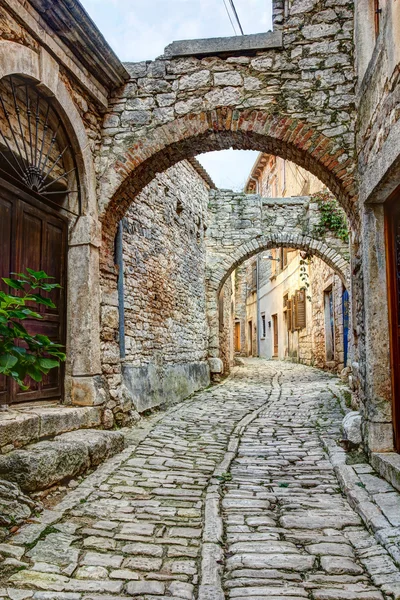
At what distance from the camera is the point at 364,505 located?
325 cm

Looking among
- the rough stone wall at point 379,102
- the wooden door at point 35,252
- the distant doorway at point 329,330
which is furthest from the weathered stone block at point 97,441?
the distant doorway at point 329,330

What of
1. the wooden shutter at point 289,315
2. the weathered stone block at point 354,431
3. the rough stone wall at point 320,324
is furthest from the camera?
the wooden shutter at point 289,315

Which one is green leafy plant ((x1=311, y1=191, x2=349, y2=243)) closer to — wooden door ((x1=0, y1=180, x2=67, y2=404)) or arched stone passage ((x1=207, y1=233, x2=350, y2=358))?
arched stone passage ((x1=207, y1=233, x2=350, y2=358))

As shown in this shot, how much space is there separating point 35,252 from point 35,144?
38.5 inches

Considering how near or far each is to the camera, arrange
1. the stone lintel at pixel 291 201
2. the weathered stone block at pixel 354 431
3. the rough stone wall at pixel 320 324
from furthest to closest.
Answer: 1. the stone lintel at pixel 291 201
2. the rough stone wall at pixel 320 324
3. the weathered stone block at pixel 354 431

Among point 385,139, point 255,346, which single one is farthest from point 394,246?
point 255,346

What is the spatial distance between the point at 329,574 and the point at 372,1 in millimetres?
4873

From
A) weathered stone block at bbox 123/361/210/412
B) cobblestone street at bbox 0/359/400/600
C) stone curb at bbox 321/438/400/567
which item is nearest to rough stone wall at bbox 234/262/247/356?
weathered stone block at bbox 123/361/210/412

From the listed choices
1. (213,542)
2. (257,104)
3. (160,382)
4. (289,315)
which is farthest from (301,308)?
(213,542)

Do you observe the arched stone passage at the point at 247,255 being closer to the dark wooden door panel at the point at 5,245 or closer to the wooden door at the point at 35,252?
the wooden door at the point at 35,252

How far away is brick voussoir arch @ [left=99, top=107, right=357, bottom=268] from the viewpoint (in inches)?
197

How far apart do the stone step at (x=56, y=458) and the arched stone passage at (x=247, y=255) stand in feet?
24.4

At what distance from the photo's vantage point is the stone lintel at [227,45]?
206 inches

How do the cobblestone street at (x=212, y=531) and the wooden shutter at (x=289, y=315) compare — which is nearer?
the cobblestone street at (x=212, y=531)
